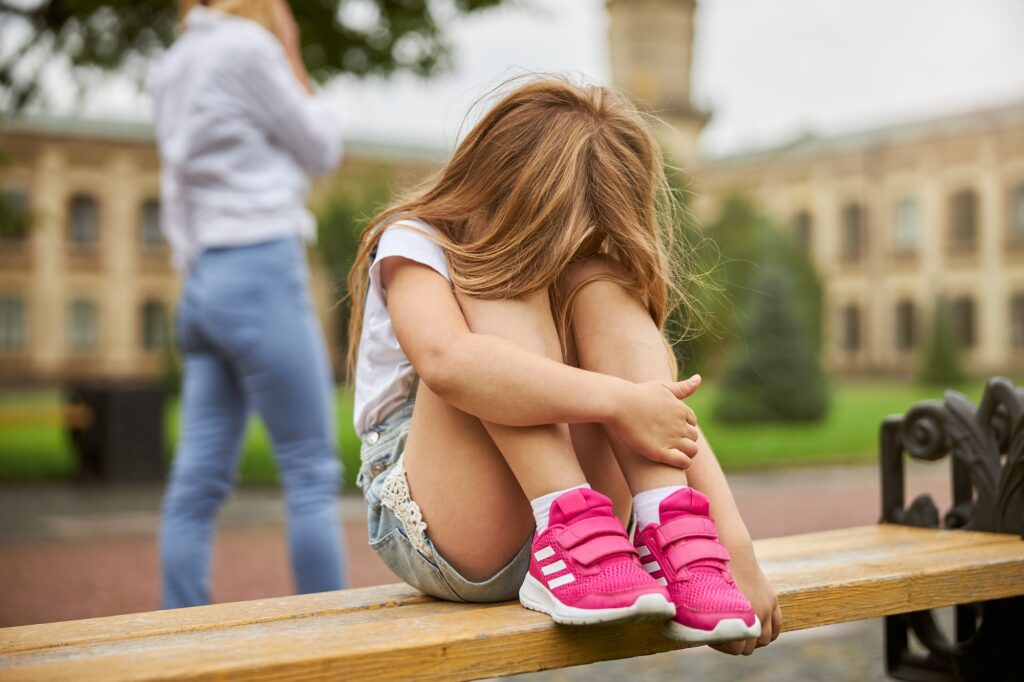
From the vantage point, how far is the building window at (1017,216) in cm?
3578

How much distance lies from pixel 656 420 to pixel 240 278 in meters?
1.58

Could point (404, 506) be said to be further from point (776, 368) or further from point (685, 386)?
point (776, 368)

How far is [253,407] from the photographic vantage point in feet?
9.75

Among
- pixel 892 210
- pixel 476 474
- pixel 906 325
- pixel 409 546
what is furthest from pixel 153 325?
pixel 476 474

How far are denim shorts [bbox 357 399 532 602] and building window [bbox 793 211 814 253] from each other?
41.6 metres

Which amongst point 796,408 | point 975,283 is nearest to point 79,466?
point 796,408

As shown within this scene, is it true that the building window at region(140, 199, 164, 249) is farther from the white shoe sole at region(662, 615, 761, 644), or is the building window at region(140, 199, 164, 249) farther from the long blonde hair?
the white shoe sole at region(662, 615, 761, 644)

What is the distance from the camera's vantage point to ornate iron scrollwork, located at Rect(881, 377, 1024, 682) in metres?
2.43

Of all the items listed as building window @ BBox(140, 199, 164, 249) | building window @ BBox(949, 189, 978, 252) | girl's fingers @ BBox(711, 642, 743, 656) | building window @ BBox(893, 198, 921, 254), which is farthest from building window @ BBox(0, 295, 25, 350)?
girl's fingers @ BBox(711, 642, 743, 656)

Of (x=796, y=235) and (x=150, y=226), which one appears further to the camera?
(x=796, y=235)

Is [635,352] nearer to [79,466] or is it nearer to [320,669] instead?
[320,669]

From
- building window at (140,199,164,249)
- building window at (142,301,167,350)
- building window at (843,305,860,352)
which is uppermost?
building window at (140,199,164,249)

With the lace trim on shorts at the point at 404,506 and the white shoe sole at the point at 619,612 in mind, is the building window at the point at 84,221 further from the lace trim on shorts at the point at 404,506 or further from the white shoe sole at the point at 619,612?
the white shoe sole at the point at 619,612

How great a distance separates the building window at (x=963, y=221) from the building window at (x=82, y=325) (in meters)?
30.5
